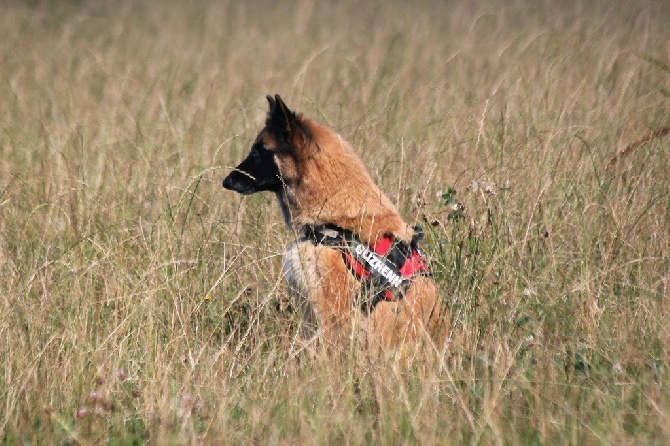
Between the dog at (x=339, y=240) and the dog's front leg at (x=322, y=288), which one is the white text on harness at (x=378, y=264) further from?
the dog's front leg at (x=322, y=288)

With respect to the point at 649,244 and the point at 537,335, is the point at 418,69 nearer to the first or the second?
the point at 649,244

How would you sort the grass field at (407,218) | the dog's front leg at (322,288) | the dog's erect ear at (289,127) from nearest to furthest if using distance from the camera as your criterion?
the grass field at (407,218) → the dog's front leg at (322,288) → the dog's erect ear at (289,127)

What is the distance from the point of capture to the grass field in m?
3.59

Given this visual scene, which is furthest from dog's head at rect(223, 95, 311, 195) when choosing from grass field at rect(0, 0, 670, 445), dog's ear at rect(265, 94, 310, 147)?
grass field at rect(0, 0, 670, 445)

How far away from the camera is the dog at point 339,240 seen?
14.5 ft

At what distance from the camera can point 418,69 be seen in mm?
8625

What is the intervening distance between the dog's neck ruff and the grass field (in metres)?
0.26

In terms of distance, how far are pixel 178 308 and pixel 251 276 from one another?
1.96 feet

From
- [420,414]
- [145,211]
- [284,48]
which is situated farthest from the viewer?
[284,48]

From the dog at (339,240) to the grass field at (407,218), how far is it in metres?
0.16

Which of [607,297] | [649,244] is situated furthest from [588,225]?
[607,297]

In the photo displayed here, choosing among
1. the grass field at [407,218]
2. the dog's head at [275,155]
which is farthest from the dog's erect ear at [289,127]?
the grass field at [407,218]

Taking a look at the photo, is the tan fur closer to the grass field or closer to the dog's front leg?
the dog's front leg

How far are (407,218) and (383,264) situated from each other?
1.25 m
